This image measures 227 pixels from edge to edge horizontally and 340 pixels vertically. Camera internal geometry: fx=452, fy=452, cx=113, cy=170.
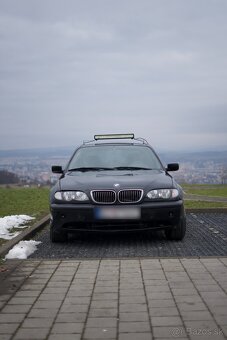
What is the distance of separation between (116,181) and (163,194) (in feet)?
2.37

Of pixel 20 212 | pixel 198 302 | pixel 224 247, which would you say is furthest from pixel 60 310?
pixel 20 212

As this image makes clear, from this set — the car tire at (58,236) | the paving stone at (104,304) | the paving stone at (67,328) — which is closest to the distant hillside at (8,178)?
the car tire at (58,236)

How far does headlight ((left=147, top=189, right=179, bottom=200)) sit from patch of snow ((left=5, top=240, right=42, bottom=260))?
188 cm

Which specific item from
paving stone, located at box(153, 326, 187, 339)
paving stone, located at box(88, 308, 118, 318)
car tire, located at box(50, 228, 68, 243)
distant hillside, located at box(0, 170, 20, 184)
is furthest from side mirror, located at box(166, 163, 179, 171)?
distant hillside, located at box(0, 170, 20, 184)

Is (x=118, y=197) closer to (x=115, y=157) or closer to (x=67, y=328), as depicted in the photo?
(x=115, y=157)

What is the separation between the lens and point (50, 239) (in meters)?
7.28

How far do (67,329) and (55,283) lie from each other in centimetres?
131

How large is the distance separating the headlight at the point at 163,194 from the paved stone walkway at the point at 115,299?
4.06 ft

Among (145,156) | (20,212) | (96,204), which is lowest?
(20,212)

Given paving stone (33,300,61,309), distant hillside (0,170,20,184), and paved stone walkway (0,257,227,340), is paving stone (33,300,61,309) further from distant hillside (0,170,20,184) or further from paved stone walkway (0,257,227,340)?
distant hillside (0,170,20,184)

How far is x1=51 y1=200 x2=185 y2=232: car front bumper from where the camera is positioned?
21.4 ft

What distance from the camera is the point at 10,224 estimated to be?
859 centimetres

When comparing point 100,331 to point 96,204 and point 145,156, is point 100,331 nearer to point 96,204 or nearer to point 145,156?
point 96,204

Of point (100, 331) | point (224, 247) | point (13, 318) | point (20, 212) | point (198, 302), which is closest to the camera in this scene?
point (100, 331)
